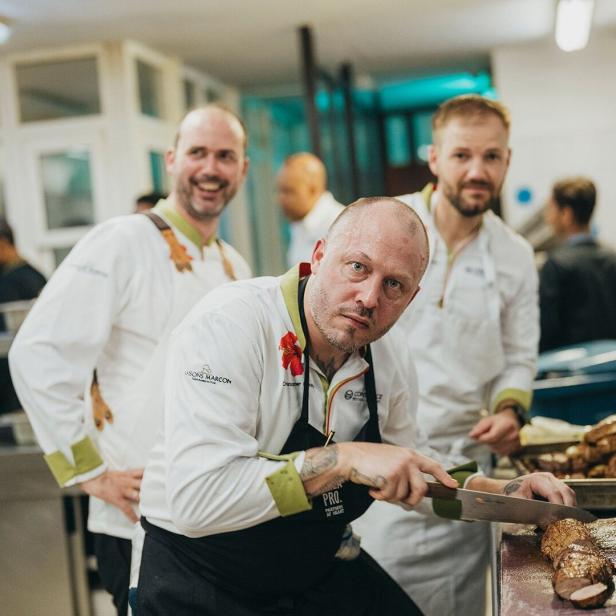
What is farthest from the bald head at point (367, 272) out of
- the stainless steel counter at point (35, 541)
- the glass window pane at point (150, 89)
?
the glass window pane at point (150, 89)

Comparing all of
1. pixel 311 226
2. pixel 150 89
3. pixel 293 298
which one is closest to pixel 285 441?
pixel 293 298

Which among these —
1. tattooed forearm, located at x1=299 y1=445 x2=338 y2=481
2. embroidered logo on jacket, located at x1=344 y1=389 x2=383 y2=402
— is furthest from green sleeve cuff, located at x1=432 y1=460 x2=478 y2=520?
tattooed forearm, located at x1=299 y1=445 x2=338 y2=481

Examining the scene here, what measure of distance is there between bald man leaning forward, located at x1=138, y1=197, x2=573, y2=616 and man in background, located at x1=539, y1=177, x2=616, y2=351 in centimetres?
301

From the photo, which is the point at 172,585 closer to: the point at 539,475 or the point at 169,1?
the point at 539,475

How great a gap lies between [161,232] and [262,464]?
3.38 feet

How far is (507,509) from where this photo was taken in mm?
1858

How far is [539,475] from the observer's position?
2021 millimetres

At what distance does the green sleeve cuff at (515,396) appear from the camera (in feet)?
9.02

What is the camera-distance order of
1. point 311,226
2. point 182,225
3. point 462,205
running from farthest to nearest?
point 311,226
point 462,205
point 182,225

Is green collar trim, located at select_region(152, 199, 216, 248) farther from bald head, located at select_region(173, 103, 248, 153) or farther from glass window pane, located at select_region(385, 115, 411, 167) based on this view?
glass window pane, located at select_region(385, 115, 411, 167)

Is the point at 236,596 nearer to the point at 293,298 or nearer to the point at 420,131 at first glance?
the point at 293,298

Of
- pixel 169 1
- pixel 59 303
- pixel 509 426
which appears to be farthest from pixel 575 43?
pixel 59 303

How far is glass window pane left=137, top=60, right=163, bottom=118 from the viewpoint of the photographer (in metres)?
7.84

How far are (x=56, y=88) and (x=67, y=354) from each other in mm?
5766
